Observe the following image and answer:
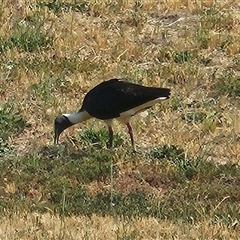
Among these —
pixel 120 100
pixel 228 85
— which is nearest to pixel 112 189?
pixel 120 100

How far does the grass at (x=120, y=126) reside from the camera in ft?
→ 22.1

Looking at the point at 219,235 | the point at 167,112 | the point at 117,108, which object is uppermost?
the point at 219,235

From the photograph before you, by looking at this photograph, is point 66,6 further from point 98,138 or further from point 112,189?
point 112,189

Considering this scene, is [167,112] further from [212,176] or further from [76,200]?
[76,200]

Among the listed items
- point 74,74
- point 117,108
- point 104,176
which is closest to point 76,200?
point 104,176

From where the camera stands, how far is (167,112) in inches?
429

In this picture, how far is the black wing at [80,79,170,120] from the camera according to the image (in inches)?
354

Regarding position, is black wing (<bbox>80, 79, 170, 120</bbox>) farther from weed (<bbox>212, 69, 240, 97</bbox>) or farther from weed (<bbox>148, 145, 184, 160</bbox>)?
weed (<bbox>212, 69, 240, 97</bbox>)

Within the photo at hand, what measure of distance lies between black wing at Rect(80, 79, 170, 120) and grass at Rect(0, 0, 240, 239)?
0.48 metres

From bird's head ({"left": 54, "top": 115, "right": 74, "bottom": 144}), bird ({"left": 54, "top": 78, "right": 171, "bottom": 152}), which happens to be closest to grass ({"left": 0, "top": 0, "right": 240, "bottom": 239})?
bird's head ({"left": 54, "top": 115, "right": 74, "bottom": 144})

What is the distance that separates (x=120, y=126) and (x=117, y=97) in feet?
4.75

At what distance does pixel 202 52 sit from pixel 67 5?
8.98 feet

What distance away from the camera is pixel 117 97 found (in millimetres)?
9117

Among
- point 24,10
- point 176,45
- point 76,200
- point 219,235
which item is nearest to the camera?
point 219,235
